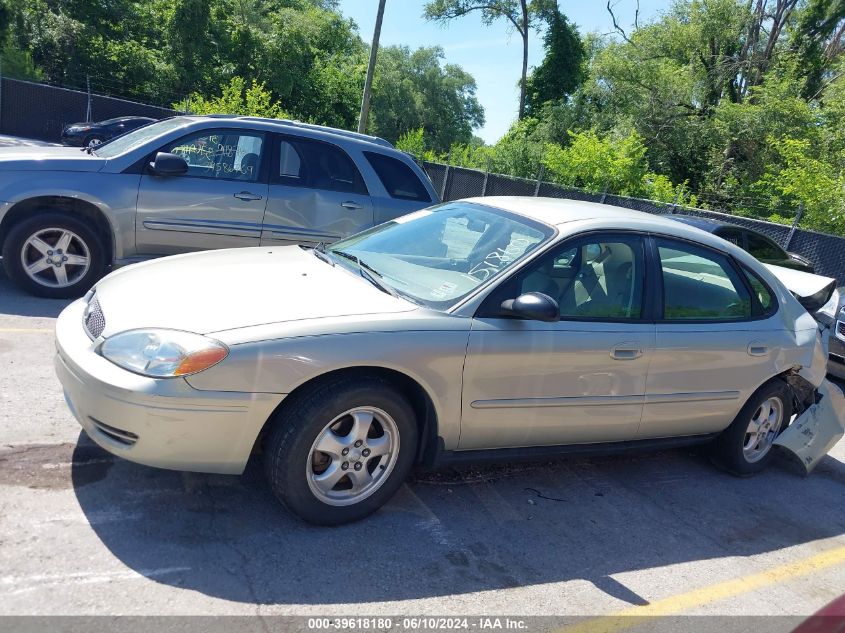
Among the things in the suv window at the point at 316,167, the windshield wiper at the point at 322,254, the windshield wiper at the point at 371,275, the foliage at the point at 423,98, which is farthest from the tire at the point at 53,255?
the foliage at the point at 423,98

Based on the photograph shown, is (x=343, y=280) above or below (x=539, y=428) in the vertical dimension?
above

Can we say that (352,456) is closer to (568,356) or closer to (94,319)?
(568,356)

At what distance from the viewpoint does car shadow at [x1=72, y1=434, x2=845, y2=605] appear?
3018mm

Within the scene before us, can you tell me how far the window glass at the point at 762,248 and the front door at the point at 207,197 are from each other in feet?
23.9

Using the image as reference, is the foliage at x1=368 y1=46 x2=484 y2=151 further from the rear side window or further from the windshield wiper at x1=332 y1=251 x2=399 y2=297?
the windshield wiper at x1=332 y1=251 x2=399 y2=297

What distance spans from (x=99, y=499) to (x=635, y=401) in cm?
284

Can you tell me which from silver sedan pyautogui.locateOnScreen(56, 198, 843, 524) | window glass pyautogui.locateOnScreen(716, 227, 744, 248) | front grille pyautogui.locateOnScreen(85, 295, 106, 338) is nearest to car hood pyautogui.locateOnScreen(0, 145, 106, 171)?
silver sedan pyautogui.locateOnScreen(56, 198, 843, 524)

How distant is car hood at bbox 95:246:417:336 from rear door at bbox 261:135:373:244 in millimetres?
2835

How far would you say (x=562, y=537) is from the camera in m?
3.75

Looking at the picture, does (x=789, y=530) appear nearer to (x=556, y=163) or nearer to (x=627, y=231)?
(x=627, y=231)

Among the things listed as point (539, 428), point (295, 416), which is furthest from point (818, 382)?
point (295, 416)

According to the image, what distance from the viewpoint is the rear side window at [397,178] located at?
24.5ft

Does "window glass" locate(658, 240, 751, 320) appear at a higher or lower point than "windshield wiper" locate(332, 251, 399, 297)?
higher

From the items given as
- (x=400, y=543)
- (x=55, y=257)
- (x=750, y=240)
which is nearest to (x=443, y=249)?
(x=400, y=543)
